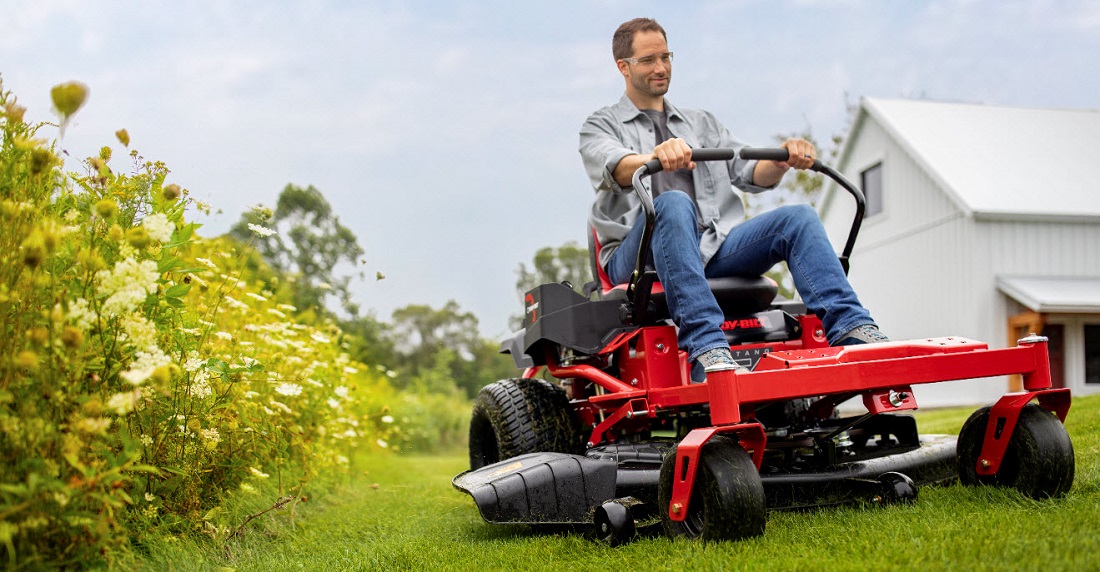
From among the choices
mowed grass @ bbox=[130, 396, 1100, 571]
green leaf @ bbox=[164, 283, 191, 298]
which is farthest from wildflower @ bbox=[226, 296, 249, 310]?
green leaf @ bbox=[164, 283, 191, 298]

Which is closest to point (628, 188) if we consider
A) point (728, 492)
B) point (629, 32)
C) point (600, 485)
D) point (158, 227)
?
point (629, 32)

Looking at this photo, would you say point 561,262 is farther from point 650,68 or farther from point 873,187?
point 650,68

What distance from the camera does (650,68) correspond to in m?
3.94

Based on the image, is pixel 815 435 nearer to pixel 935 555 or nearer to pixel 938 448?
pixel 938 448

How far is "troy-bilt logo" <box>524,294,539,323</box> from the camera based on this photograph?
3.84m

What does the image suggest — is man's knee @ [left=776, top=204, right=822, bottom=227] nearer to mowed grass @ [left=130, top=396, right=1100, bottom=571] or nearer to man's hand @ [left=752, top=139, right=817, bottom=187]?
man's hand @ [left=752, top=139, right=817, bottom=187]

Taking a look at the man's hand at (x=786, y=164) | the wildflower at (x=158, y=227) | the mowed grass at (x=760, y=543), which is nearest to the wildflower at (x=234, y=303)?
the mowed grass at (x=760, y=543)

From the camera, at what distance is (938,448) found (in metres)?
3.40

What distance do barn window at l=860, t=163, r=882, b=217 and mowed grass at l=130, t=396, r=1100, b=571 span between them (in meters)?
14.4

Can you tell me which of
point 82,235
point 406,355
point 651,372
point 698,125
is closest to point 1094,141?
point 406,355

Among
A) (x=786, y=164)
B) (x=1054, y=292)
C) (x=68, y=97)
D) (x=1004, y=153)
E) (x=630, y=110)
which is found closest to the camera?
(x=68, y=97)

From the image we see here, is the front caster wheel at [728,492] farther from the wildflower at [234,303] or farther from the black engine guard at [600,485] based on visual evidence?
the wildflower at [234,303]

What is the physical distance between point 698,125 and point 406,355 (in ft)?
45.5

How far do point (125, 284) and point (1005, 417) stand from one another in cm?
257
